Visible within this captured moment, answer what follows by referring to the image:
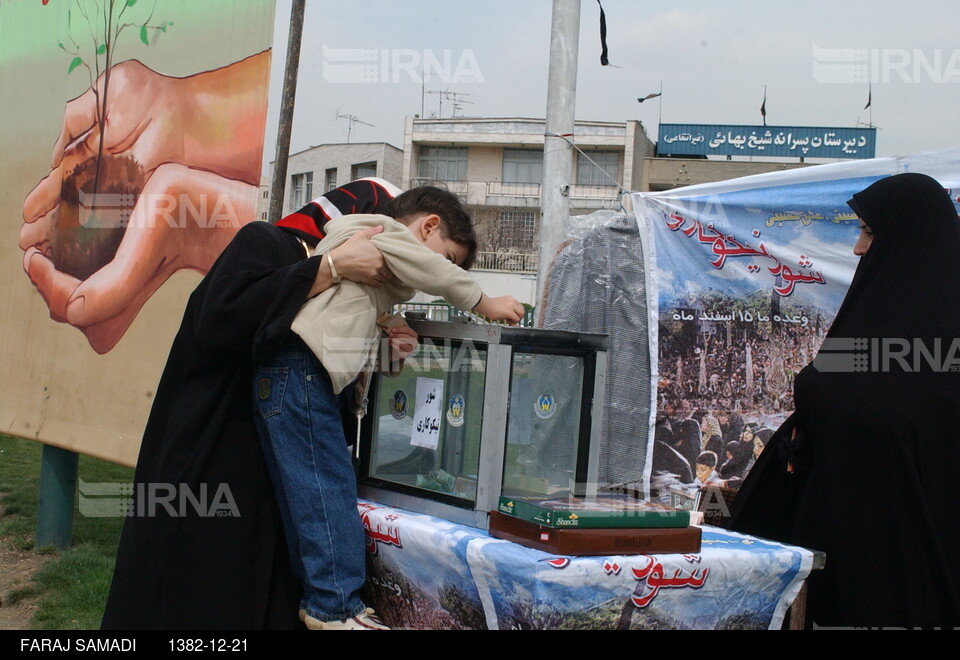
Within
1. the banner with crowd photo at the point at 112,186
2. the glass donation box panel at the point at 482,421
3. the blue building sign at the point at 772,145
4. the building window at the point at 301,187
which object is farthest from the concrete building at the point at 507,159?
the glass donation box panel at the point at 482,421

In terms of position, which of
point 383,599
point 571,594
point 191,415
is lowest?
point 383,599

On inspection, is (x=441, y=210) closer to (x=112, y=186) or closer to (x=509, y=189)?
(x=112, y=186)

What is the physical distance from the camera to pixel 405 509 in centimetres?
220

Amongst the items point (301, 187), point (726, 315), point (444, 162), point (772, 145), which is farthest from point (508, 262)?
point (726, 315)

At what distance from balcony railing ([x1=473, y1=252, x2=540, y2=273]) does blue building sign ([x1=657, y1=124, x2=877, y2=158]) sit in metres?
10.4

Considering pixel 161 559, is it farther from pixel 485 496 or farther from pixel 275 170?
pixel 275 170

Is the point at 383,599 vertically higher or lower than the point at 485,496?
lower

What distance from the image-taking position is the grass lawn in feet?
12.7

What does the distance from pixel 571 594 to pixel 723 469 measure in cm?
288

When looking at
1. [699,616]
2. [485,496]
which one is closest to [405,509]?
[485,496]

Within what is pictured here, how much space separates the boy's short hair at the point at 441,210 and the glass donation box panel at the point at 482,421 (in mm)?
217

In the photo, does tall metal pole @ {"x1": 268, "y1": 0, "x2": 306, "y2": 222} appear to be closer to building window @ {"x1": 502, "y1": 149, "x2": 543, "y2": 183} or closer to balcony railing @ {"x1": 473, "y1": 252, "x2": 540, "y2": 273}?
balcony railing @ {"x1": 473, "y1": 252, "x2": 540, "y2": 273}

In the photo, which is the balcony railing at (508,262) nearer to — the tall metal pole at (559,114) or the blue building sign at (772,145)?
the blue building sign at (772,145)

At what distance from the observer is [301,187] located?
1735 inches
